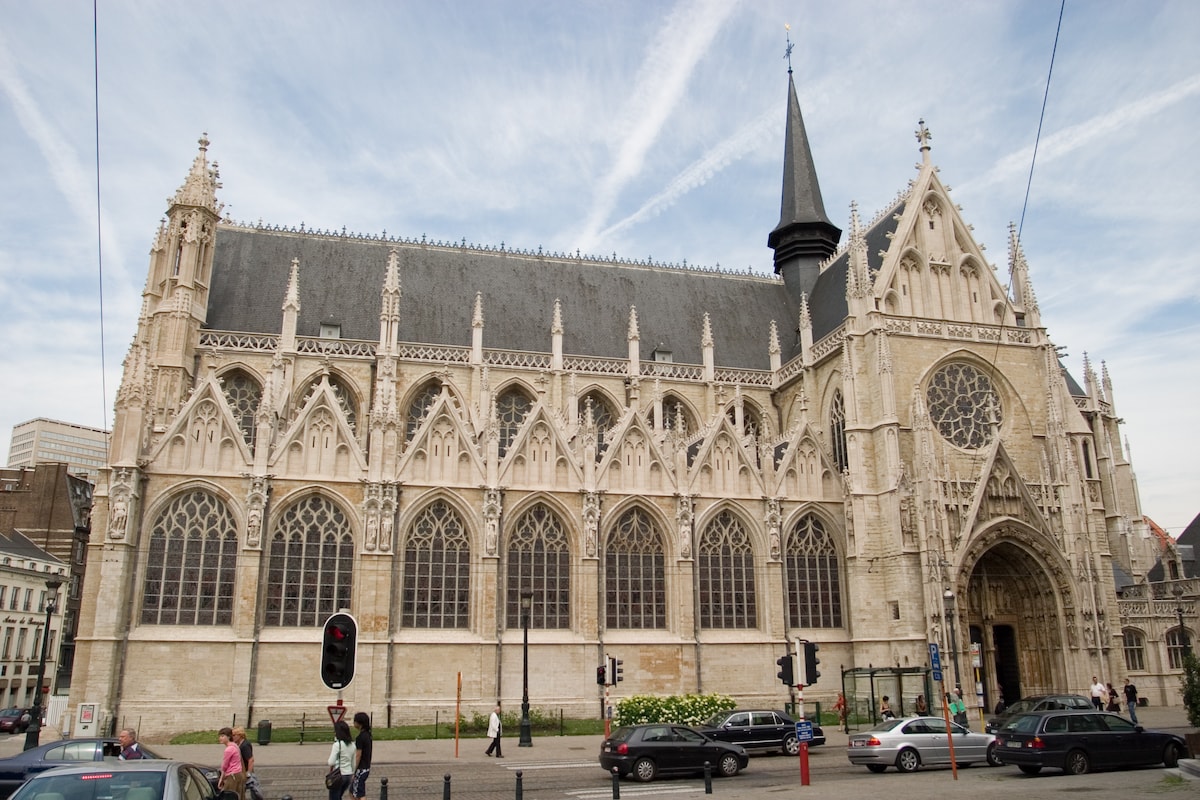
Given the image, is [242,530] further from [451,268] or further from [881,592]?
[881,592]

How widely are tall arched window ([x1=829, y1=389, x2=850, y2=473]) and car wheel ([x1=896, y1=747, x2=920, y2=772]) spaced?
53.6ft

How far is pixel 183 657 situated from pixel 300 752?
6.55 meters

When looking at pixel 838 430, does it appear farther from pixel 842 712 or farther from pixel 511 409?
pixel 511 409

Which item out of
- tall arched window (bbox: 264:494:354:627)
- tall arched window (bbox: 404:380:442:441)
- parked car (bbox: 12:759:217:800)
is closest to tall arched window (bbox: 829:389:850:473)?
tall arched window (bbox: 404:380:442:441)

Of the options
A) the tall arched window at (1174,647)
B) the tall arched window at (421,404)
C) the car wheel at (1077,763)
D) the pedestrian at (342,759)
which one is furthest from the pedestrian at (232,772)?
the tall arched window at (1174,647)

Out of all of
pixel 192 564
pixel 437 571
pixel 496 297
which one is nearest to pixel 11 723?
pixel 192 564

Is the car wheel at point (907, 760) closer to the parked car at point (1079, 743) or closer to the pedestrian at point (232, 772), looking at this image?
the parked car at point (1079, 743)

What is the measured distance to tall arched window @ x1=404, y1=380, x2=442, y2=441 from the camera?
35.8 metres

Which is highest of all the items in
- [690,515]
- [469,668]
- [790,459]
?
[790,459]

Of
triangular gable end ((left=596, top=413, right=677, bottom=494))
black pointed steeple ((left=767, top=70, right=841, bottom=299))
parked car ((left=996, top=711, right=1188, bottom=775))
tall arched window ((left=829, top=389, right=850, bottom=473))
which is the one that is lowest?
parked car ((left=996, top=711, right=1188, bottom=775))

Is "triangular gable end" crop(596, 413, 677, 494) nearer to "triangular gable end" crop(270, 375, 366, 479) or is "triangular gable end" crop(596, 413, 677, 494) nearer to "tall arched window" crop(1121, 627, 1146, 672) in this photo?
"triangular gable end" crop(270, 375, 366, 479)

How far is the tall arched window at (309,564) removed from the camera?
28.6 meters

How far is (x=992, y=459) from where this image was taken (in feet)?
106

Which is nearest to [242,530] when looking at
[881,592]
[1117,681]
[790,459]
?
[790,459]
